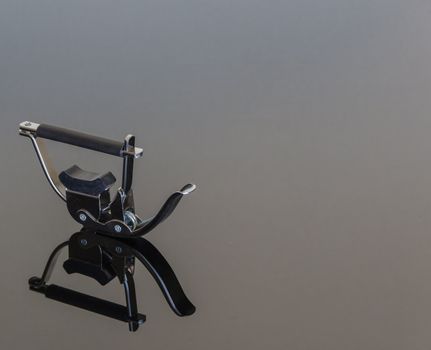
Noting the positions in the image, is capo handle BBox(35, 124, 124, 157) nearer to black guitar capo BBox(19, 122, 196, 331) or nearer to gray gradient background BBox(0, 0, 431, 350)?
black guitar capo BBox(19, 122, 196, 331)

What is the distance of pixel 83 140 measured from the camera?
0.98 metres

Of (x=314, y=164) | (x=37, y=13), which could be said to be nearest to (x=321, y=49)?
(x=314, y=164)

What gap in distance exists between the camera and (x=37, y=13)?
4.61 ft

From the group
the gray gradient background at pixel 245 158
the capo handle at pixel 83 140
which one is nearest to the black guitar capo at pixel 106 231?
the capo handle at pixel 83 140

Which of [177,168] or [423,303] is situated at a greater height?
[177,168]

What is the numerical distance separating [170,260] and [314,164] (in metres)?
0.32

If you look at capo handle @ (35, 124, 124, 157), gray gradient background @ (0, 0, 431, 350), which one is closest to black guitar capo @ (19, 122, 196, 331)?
capo handle @ (35, 124, 124, 157)

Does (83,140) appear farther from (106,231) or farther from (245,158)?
(245,158)

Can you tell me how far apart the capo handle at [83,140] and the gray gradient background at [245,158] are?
0.26 metres

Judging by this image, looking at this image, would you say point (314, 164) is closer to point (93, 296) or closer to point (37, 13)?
point (93, 296)

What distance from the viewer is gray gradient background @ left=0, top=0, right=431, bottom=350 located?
3.96ft

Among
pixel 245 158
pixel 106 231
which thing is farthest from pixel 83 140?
pixel 245 158

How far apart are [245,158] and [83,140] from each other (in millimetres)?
395

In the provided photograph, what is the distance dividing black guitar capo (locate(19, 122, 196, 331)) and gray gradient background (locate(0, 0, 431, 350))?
11cm
